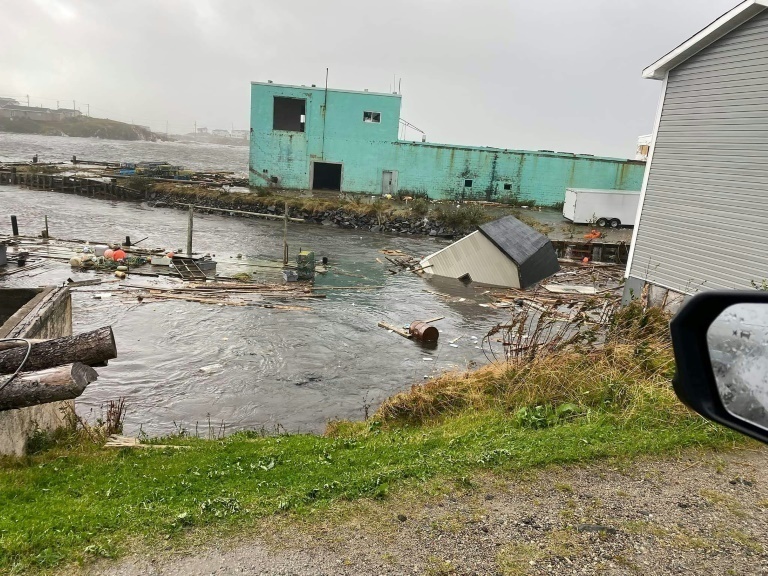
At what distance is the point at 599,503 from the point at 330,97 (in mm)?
38601

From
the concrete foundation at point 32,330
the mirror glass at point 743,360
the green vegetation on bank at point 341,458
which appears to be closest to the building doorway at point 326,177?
the concrete foundation at point 32,330

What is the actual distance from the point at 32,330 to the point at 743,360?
796 cm

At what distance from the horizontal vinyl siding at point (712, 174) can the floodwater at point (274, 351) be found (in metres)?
5.76

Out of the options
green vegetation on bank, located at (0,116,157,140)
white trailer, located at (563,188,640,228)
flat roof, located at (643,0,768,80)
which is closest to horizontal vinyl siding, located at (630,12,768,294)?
flat roof, located at (643,0,768,80)

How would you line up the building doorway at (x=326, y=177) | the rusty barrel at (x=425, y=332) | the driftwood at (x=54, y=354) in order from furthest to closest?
the building doorway at (x=326, y=177)
the rusty barrel at (x=425, y=332)
the driftwood at (x=54, y=354)

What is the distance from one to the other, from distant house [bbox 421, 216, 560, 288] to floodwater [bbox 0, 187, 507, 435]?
103cm

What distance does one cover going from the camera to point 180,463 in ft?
19.7

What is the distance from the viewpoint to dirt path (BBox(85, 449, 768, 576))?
379cm

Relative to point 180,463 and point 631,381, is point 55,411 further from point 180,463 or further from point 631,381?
point 631,381

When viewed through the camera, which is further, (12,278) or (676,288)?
(12,278)

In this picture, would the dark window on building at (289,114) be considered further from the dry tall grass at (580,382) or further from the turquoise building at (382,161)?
the dry tall grass at (580,382)

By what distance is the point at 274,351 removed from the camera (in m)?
14.4

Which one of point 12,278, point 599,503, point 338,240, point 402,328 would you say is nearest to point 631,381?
point 599,503

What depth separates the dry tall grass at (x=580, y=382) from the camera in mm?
6850
